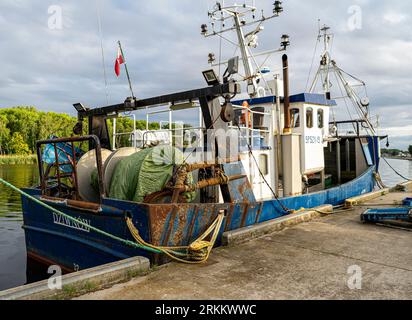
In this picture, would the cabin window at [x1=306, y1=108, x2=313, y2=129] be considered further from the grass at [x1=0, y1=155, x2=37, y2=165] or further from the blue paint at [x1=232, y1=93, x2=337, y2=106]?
the grass at [x1=0, y1=155, x2=37, y2=165]

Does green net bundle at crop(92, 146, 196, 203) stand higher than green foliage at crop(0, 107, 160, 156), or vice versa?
green foliage at crop(0, 107, 160, 156)

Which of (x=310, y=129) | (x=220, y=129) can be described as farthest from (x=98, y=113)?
(x=310, y=129)

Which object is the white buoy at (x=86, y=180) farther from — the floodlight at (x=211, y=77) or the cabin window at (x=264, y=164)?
the cabin window at (x=264, y=164)

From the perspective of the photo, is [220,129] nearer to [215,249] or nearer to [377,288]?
[215,249]

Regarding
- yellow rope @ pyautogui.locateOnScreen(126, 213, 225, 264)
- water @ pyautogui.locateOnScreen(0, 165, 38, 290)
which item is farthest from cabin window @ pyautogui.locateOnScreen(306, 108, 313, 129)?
water @ pyautogui.locateOnScreen(0, 165, 38, 290)

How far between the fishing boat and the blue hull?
2cm

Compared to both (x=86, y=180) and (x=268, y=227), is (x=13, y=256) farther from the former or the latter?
(x=268, y=227)

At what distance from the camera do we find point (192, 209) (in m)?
5.72

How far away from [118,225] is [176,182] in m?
1.17

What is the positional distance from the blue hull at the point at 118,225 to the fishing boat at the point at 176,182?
0.02 meters

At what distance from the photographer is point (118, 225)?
224 inches

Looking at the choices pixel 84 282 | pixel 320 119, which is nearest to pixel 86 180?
pixel 84 282

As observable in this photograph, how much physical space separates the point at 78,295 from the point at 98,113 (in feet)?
17.1

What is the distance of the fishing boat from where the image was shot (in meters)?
5.56
